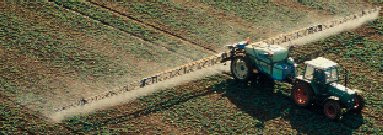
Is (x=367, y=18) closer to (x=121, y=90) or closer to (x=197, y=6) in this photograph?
(x=197, y=6)

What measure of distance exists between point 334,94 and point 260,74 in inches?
259

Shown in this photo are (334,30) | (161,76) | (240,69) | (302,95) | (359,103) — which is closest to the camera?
(359,103)

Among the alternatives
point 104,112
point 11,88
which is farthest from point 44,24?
point 104,112

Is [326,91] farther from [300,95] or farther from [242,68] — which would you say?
[242,68]

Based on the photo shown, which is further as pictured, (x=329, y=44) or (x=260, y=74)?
(x=329, y=44)

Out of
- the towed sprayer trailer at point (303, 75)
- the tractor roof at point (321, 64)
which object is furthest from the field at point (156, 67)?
the tractor roof at point (321, 64)

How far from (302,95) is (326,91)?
161cm

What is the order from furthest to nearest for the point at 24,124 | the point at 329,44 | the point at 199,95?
1. the point at 329,44
2. the point at 199,95
3. the point at 24,124

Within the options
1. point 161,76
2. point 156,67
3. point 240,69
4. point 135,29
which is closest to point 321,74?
point 240,69

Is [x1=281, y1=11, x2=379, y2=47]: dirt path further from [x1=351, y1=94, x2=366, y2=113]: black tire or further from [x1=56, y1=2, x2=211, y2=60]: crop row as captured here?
[x1=351, y1=94, x2=366, y2=113]: black tire

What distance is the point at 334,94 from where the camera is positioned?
38.0 meters

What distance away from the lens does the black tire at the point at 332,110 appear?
37297 mm

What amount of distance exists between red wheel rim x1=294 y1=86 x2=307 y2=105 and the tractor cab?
0.69 m

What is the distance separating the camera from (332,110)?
38.0m
